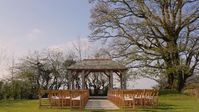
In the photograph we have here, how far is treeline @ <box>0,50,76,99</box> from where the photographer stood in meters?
32.5

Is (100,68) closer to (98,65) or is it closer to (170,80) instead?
(98,65)

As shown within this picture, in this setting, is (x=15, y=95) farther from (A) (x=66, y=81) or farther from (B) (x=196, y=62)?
(B) (x=196, y=62)

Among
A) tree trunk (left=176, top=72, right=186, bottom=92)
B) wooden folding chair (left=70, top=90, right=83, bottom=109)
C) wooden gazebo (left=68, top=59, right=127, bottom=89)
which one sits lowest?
wooden folding chair (left=70, top=90, right=83, bottom=109)

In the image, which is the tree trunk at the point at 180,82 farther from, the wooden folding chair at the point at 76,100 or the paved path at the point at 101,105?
the wooden folding chair at the point at 76,100

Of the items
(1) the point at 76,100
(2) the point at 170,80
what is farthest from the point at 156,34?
(1) the point at 76,100

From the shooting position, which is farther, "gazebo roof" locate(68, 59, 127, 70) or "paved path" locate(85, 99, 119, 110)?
"gazebo roof" locate(68, 59, 127, 70)

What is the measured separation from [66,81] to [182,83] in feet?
40.1

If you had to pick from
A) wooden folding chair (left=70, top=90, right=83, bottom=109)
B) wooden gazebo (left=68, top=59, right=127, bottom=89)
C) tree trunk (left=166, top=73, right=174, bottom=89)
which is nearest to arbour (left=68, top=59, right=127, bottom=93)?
wooden gazebo (left=68, top=59, right=127, bottom=89)

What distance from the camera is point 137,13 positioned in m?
33.8

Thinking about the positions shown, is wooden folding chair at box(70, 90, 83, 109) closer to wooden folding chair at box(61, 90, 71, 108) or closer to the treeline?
wooden folding chair at box(61, 90, 71, 108)

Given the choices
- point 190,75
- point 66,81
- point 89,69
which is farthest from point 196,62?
point 66,81

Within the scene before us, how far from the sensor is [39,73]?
3703cm

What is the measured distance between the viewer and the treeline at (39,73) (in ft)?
107

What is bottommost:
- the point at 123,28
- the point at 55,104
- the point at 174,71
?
the point at 55,104
